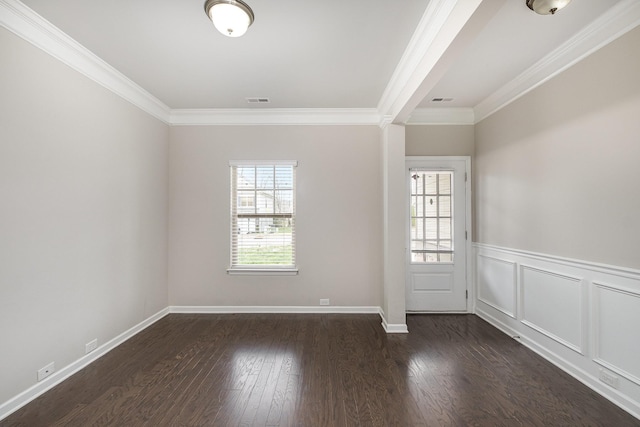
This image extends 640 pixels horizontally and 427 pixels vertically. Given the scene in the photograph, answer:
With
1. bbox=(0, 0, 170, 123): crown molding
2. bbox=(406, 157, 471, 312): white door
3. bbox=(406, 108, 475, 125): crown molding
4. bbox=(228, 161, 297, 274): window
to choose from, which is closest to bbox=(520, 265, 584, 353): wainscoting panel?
bbox=(406, 157, 471, 312): white door

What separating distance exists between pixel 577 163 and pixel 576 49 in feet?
3.22

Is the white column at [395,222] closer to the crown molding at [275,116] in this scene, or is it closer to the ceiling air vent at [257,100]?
the crown molding at [275,116]

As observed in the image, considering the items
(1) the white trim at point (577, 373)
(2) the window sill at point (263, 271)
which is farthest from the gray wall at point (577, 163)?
(2) the window sill at point (263, 271)

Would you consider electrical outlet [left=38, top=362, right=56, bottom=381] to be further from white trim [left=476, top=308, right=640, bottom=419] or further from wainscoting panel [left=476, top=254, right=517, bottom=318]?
wainscoting panel [left=476, top=254, right=517, bottom=318]

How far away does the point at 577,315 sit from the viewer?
2.58 m

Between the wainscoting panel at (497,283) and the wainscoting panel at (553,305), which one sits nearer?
the wainscoting panel at (553,305)

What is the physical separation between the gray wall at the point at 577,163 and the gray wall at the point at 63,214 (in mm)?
4461

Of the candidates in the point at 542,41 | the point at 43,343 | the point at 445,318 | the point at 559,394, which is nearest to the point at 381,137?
the point at 542,41

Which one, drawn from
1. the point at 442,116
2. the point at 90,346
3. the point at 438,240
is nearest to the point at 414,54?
the point at 442,116

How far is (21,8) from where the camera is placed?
212cm

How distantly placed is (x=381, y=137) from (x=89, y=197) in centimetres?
343

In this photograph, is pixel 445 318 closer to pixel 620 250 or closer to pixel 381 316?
pixel 381 316

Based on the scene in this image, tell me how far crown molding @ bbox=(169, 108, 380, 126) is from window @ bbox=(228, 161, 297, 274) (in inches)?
24.8

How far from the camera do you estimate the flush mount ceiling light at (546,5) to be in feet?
6.44
